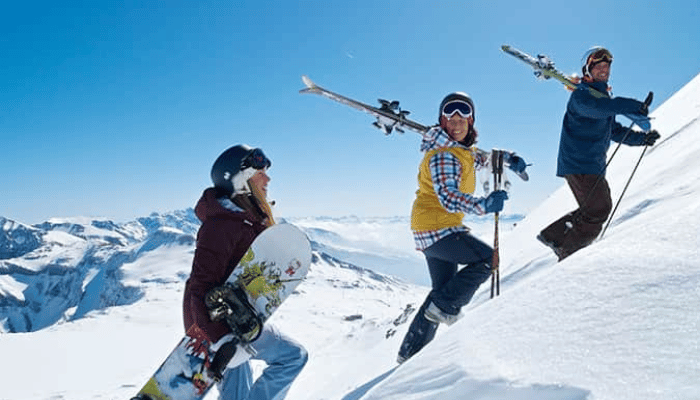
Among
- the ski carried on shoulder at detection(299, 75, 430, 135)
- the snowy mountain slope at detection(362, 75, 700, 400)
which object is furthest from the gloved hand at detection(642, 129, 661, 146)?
the ski carried on shoulder at detection(299, 75, 430, 135)

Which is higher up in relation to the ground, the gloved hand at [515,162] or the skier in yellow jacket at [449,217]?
the gloved hand at [515,162]

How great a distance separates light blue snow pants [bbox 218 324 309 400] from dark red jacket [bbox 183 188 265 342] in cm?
78

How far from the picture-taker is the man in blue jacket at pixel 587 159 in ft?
17.3

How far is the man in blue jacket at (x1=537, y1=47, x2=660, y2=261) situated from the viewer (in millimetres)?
5270

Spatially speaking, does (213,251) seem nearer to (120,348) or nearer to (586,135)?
(586,135)

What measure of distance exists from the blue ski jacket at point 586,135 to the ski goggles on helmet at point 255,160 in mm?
3695

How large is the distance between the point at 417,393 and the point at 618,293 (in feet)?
3.50

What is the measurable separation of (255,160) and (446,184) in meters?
2.08

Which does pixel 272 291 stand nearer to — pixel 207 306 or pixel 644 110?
pixel 207 306

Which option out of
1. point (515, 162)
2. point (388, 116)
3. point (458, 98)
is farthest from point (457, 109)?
point (388, 116)

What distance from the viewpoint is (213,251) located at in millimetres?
4172

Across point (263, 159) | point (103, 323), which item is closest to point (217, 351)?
point (263, 159)

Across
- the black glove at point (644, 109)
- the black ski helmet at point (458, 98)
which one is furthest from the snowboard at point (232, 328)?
the black glove at point (644, 109)

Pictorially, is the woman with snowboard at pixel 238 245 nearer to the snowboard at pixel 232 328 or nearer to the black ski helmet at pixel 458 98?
the snowboard at pixel 232 328
